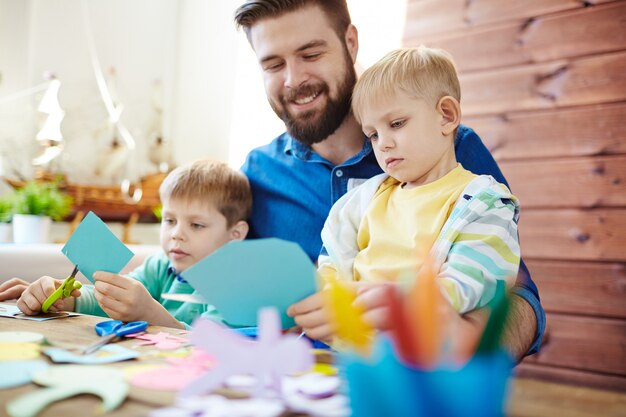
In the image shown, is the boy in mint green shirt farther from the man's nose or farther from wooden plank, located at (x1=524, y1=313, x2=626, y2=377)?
wooden plank, located at (x1=524, y1=313, x2=626, y2=377)

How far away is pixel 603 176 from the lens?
217cm

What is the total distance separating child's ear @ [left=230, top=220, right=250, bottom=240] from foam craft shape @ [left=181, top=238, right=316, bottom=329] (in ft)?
2.52

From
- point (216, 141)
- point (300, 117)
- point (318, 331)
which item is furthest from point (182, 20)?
point (318, 331)

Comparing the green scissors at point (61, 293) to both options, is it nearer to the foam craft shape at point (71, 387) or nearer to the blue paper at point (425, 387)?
the foam craft shape at point (71, 387)

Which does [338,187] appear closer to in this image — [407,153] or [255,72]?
[407,153]

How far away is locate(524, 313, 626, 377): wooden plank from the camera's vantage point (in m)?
2.13

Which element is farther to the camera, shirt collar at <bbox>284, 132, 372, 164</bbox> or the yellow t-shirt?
shirt collar at <bbox>284, 132, 372, 164</bbox>

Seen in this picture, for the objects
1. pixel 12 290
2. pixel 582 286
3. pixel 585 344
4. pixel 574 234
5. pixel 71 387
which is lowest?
pixel 585 344

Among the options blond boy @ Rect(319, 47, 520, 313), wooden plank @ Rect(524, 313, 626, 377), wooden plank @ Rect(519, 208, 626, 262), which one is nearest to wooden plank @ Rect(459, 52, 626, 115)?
wooden plank @ Rect(519, 208, 626, 262)

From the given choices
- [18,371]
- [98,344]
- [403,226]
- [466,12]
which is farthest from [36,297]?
[466,12]

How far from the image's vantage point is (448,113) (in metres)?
1.04

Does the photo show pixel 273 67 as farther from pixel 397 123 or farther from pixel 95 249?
pixel 95 249

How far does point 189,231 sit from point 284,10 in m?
0.59

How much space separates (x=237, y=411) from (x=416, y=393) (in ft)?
0.65
